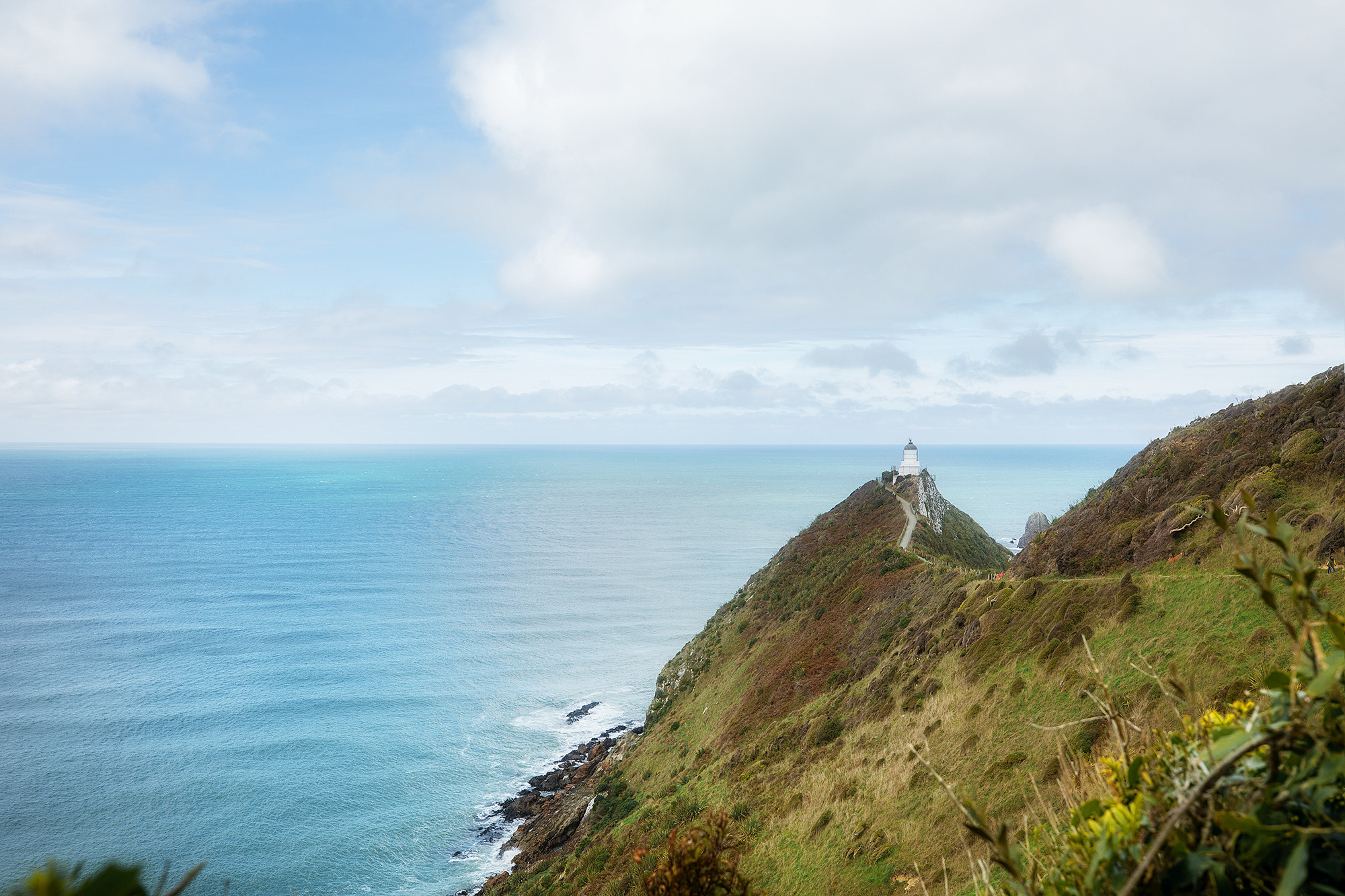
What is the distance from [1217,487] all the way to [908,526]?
2228 cm

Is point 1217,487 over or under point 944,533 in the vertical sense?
over

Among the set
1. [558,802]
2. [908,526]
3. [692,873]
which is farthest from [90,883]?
[908,526]

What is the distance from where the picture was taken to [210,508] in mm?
185375

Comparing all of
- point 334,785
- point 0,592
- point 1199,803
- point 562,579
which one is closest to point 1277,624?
point 1199,803

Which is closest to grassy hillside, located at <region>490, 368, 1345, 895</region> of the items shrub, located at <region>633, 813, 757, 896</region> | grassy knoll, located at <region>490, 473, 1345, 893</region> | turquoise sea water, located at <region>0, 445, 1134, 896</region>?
grassy knoll, located at <region>490, 473, 1345, 893</region>

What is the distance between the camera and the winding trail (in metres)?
39.8

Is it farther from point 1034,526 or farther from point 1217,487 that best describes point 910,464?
point 1217,487

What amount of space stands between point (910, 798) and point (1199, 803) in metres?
14.7

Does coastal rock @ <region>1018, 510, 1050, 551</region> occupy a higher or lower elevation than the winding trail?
lower

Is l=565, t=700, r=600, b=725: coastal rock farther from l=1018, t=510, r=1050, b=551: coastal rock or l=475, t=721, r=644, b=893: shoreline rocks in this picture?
l=1018, t=510, r=1050, b=551: coastal rock

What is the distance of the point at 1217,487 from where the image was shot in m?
22.6

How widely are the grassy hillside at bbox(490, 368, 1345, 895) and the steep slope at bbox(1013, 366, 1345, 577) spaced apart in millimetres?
93

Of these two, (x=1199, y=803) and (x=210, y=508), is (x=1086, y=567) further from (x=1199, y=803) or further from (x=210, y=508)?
(x=210, y=508)

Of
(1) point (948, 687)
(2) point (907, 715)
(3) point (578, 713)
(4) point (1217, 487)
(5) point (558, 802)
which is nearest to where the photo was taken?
(1) point (948, 687)
